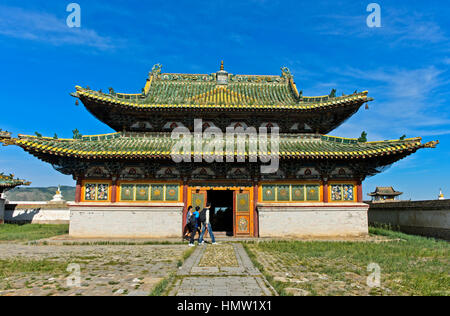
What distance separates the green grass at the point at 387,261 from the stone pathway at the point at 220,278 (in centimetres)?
38

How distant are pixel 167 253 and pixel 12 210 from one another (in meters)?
24.0

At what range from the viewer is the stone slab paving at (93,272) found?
6.26m

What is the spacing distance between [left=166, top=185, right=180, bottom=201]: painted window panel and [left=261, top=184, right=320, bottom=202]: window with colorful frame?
15.3 ft

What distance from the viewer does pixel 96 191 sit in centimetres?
1680

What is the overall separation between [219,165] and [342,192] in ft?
22.7

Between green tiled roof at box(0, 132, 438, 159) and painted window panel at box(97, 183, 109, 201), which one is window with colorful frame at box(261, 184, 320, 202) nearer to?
green tiled roof at box(0, 132, 438, 159)

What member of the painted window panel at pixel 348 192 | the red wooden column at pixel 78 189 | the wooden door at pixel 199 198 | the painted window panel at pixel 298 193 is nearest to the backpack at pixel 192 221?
the wooden door at pixel 199 198

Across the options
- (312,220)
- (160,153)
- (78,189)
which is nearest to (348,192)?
(312,220)

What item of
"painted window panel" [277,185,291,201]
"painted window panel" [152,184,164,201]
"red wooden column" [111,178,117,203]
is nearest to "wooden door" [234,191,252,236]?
"painted window panel" [277,185,291,201]

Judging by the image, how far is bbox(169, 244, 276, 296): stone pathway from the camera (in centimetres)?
602

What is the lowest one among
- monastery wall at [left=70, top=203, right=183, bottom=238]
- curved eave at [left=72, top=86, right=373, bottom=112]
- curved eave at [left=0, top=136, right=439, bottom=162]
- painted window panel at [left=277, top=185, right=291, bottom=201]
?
monastery wall at [left=70, top=203, right=183, bottom=238]

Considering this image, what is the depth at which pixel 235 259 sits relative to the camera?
32.9 ft

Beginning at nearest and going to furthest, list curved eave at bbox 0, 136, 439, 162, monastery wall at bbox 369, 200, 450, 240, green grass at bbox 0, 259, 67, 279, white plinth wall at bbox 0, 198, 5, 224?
green grass at bbox 0, 259, 67, 279, curved eave at bbox 0, 136, 439, 162, monastery wall at bbox 369, 200, 450, 240, white plinth wall at bbox 0, 198, 5, 224
